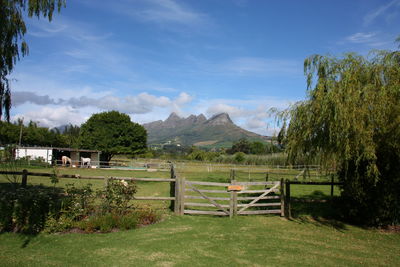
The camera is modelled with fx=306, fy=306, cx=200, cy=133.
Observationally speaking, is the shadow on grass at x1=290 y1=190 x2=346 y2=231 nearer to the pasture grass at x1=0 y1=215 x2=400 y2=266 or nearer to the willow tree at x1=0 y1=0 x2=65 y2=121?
the pasture grass at x1=0 y1=215 x2=400 y2=266

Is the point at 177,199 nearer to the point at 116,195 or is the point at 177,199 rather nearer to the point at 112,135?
the point at 116,195

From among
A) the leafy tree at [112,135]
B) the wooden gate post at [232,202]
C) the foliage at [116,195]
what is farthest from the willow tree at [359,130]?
the leafy tree at [112,135]

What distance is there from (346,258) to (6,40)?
9621 mm

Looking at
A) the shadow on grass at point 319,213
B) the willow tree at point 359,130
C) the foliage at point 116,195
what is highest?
the willow tree at point 359,130

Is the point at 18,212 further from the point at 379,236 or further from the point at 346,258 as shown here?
the point at 379,236

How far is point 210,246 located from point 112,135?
47.7m

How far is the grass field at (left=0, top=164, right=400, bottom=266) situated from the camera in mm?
6156

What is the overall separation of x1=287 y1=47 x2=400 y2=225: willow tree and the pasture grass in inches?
41.4

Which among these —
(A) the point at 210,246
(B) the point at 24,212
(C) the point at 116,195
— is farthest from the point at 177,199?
(B) the point at 24,212

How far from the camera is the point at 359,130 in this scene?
8469 mm

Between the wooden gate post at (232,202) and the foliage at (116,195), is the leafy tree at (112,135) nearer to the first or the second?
the wooden gate post at (232,202)

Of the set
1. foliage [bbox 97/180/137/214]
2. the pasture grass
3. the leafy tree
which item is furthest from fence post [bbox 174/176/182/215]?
the leafy tree

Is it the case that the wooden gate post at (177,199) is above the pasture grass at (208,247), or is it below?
above

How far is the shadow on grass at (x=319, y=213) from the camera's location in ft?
33.9
